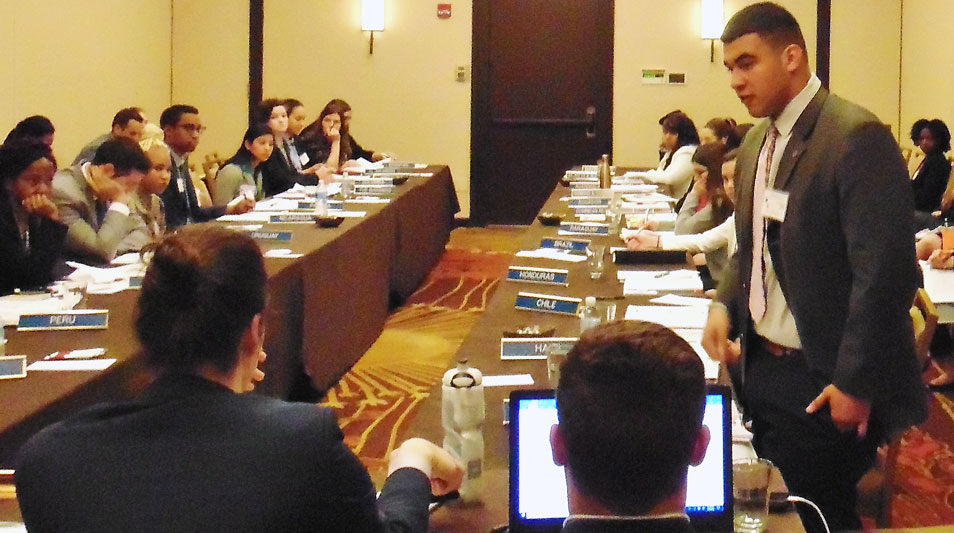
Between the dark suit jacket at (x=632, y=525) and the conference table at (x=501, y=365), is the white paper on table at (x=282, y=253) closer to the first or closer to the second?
the conference table at (x=501, y=365)

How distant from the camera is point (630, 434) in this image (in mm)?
1188

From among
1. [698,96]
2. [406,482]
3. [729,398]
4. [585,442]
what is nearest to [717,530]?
[729,398]

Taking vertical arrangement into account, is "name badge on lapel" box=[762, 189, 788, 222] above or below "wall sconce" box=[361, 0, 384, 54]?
below

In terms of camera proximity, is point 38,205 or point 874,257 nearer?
point 874,257

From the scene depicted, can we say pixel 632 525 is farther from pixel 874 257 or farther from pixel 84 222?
pixel 84 222

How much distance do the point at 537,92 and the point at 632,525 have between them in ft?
32.9

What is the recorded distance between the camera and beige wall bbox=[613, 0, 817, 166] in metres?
10.9

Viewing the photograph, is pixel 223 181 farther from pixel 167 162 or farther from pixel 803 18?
pixel 803 18

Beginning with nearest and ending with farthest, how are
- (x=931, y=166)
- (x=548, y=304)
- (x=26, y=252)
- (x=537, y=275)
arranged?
(x=548, y=304), (x=537, y=275), (x=26, y=252), (x=931, y=166)

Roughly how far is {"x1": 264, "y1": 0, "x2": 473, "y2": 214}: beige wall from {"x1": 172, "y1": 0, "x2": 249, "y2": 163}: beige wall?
268 millimetres

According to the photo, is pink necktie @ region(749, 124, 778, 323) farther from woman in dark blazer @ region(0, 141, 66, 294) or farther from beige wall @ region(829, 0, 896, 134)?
beige wall @ region(829, 0, 896, 134)

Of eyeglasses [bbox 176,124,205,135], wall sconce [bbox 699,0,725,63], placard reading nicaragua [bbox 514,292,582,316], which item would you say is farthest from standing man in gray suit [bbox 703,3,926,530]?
wall sconce [bbox 699,0,725,63]

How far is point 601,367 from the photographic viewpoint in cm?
122

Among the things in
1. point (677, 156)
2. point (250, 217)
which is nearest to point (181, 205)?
point (250, 217)
